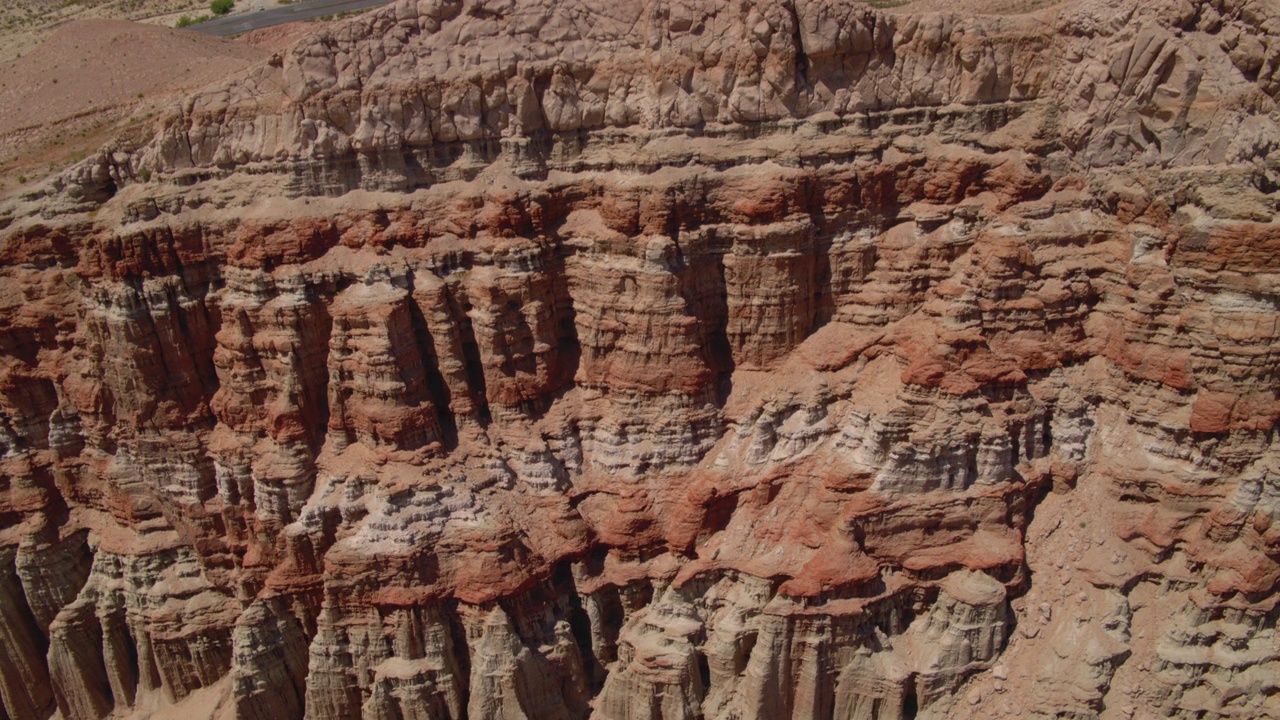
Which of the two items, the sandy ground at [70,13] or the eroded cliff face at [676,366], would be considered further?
the sandy ground at [70,13]

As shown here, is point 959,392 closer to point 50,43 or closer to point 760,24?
point 760,24

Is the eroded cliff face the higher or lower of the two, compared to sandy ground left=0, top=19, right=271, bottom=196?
lower

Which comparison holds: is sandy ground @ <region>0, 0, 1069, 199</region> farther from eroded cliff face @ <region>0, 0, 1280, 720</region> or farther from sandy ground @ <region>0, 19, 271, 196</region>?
eroded cliff face @ <region>0, 0, 1280, 720</region>

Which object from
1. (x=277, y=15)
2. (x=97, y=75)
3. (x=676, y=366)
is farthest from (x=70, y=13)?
(x=676, y=366)

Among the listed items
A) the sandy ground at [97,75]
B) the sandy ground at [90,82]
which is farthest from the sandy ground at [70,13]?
the sandy ground at [90,82]

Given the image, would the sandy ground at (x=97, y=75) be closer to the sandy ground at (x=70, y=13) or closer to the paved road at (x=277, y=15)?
the sandy ground at (x=70, y=13)

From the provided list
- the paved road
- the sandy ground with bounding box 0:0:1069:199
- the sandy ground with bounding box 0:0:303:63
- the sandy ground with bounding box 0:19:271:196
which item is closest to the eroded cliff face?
the sandy ground with bounding box 0:0:1069:199

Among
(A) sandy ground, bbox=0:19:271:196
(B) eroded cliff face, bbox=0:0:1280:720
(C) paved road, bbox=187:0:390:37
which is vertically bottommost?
(B) eroded cliff face, bbox=0:0:1280:720
